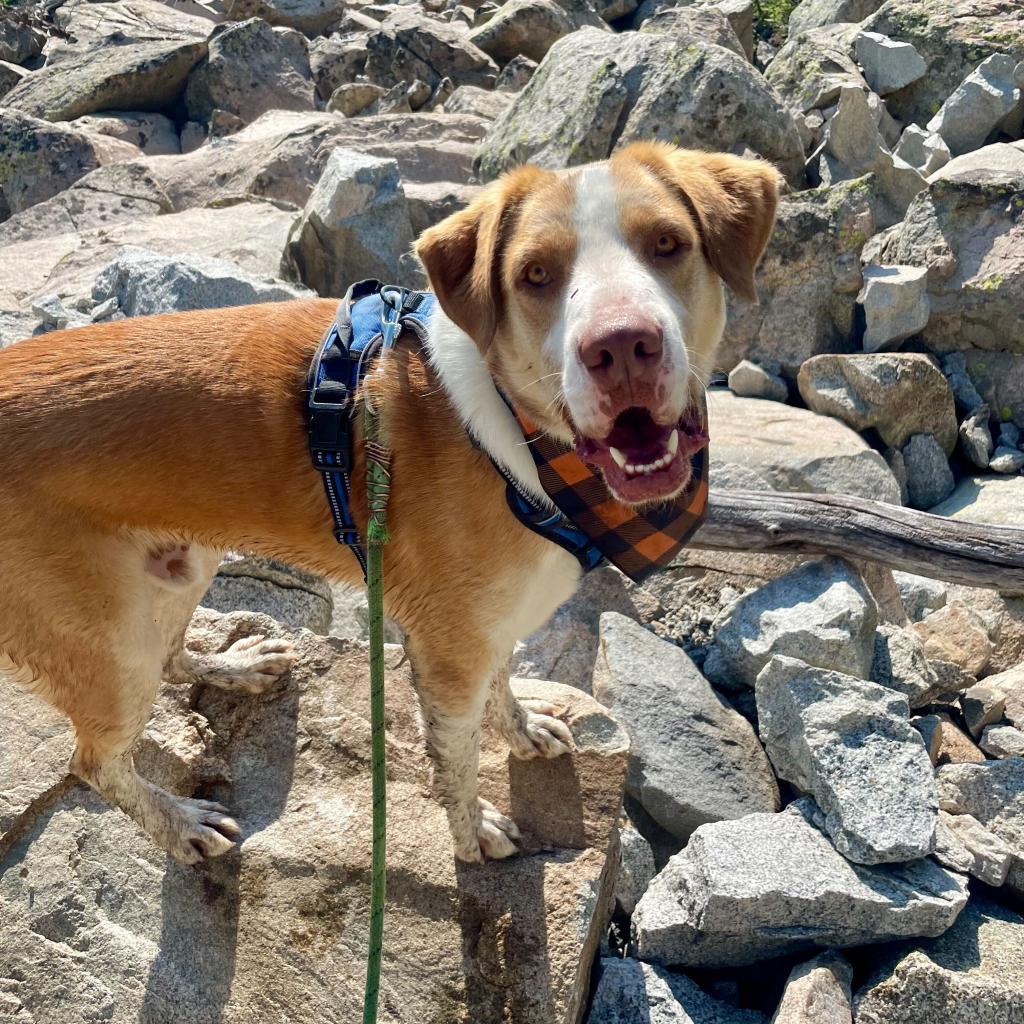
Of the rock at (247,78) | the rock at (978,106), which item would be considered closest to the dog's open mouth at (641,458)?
the rock at (978,106)

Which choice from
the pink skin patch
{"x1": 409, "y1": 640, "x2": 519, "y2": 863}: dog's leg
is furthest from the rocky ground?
the pink skin patch

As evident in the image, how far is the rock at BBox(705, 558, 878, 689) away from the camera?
5.05 metres

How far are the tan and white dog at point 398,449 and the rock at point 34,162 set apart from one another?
11823 mm

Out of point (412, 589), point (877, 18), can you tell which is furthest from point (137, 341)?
point (877, 18)

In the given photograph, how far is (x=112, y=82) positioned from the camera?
17.3 meters

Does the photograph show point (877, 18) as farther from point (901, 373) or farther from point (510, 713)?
point (510, 713)

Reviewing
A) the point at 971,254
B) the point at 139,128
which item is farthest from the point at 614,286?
the point at 139,128

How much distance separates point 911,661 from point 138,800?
387 cm

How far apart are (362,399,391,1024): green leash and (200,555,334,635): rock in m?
2.32

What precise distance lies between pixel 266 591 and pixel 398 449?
2.39 m

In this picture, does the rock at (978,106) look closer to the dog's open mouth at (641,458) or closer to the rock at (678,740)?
the rock at (678,740)

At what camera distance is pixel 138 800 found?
3.66m

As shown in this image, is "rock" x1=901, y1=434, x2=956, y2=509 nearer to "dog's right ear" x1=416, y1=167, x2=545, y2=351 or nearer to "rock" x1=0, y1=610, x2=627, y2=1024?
"rock" x1=0, y1=610, x2=627, y2=1024

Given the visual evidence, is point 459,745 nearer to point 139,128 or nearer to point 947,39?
point 947,39
